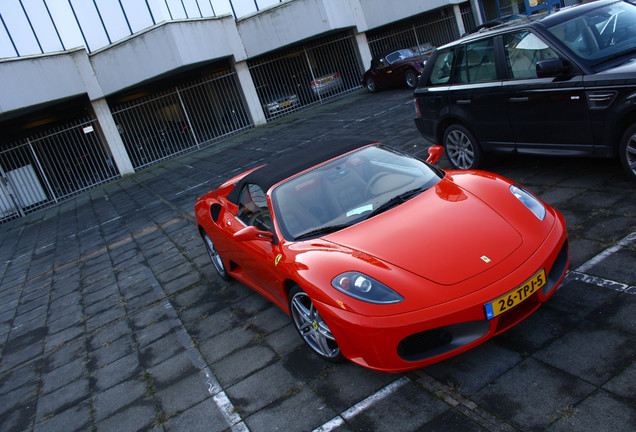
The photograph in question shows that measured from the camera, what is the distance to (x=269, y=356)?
162 inches

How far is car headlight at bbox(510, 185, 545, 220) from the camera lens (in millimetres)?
3673

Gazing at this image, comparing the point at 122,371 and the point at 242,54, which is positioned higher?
the point at 242,54

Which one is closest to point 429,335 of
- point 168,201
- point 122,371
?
point 122,371

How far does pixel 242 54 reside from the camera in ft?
67.1

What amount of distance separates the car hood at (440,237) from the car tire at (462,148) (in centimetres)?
287

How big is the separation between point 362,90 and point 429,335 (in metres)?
20.3

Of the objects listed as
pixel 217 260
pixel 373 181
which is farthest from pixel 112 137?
pixel 373 181

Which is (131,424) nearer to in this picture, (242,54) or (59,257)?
(59,257)

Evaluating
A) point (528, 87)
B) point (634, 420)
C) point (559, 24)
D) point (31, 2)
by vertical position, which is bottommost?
point (634, 420)

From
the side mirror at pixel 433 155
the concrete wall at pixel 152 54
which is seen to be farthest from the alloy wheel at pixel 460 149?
the concrete wall at pixel 152 54

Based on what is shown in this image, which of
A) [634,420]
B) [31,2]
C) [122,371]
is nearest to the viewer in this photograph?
[634,420]

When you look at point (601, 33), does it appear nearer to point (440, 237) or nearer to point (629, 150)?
point (629, 150)

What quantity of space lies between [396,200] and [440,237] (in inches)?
28.1

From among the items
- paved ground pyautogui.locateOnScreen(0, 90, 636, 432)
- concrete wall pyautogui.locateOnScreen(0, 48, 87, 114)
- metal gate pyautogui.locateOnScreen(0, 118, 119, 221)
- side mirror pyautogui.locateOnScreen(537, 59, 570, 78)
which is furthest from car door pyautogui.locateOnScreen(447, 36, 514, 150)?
concrete wall pyautogui.locateOnScreen(0, 48, 87, 114)
